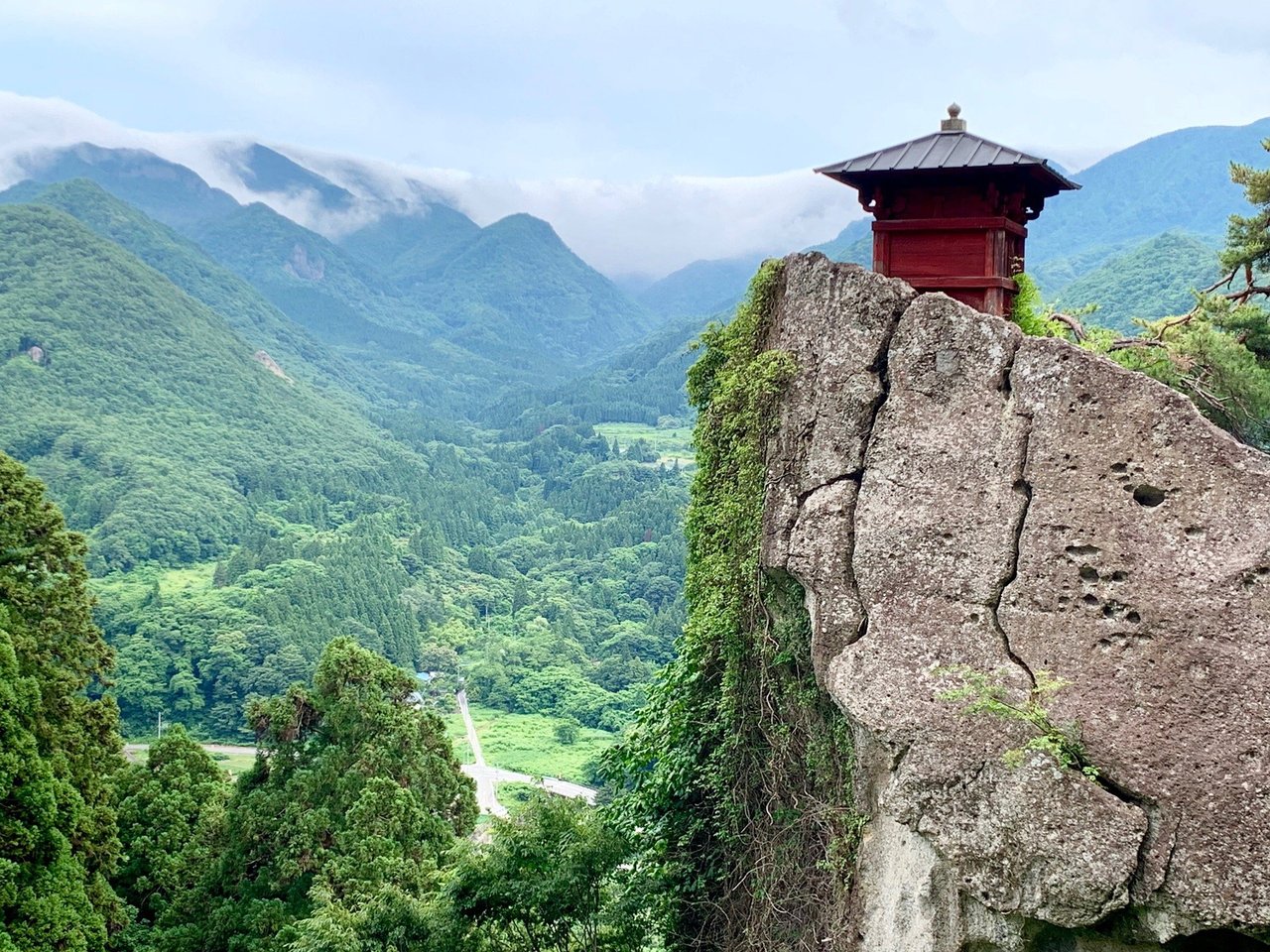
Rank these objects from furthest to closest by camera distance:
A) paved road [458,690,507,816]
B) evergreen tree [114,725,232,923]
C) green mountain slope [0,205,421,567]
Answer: green mountain slope [0,205,421,567] → paved road [458,690,507,816] → evergreen tree [114,725,232,923]

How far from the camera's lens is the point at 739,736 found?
10.2 m

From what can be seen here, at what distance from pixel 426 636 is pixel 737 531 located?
267 feet

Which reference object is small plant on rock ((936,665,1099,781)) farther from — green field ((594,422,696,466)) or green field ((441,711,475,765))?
green field ((594,422,696,466))

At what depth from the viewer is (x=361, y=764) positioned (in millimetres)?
17016

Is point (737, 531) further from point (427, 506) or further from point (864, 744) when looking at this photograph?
point (427, 506)

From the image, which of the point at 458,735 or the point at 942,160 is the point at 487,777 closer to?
the point at 458,735

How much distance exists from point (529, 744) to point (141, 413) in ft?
215

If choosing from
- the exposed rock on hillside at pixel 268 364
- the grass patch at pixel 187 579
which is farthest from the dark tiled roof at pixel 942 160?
the exposed rock on hillside at pixel 268 364

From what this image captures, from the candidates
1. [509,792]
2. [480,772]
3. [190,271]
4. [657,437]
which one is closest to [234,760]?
[480,772]

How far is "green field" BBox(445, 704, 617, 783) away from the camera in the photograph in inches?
2704

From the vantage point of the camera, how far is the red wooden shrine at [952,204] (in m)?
9.94

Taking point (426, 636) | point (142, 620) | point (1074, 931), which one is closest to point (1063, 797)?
point (1074, 931)

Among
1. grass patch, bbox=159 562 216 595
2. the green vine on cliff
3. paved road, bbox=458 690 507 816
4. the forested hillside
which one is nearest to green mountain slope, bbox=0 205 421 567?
the forested hillside

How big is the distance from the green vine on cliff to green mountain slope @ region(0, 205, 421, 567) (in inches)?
3409
